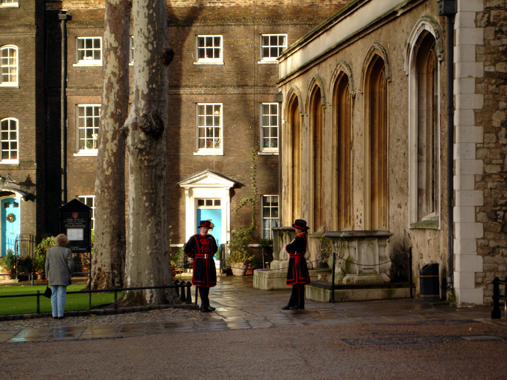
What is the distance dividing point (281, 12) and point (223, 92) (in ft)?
13.2

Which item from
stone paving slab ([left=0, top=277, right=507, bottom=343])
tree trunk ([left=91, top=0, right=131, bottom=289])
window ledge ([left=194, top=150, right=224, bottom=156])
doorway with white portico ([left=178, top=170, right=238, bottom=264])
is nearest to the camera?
stone paving slab ([left=0, top=277, right=507, bottom=343])

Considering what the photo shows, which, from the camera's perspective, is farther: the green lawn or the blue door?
the blue door

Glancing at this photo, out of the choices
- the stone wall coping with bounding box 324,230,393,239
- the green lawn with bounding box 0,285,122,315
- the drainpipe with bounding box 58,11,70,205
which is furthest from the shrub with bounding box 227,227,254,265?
the stone wall coping with bounding box 324,230,393,239

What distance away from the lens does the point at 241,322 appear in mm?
12367

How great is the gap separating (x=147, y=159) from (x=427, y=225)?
18.2 feet

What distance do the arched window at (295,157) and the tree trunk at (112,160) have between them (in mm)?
7716

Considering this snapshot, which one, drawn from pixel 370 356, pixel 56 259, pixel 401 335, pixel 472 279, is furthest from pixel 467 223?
pixel 56 259

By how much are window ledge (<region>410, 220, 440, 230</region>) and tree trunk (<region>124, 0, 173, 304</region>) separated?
16.6 ft

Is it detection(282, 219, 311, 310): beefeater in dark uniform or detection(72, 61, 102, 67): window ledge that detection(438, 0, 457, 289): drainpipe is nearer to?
detection(282, 219, 311, 310): beefeater in dark uniform

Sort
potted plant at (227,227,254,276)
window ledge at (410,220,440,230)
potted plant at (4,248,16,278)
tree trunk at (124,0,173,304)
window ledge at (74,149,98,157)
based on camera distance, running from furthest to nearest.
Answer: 1. window ledge at (74,149,98,157)
2. potted plant at (227,227,254,276)
3. potted plant at (4,248,16,278)
4. window ledge at (410,220,440,230)
5. tree trunk at (124,0,173,304)

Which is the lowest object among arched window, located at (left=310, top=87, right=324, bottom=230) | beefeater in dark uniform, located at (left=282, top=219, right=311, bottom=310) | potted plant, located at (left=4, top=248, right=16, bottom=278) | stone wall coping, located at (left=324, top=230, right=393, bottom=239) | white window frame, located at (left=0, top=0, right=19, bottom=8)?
potted plant, located at (left=4, top=248, right=16, bottom=278)

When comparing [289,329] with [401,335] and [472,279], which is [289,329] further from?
[472,279]

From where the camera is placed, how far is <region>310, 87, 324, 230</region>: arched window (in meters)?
23.1

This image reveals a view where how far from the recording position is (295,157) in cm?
2542
